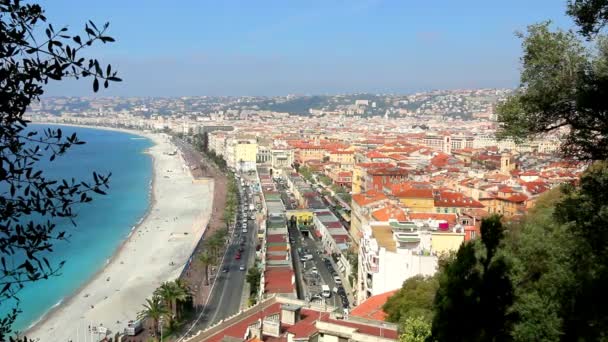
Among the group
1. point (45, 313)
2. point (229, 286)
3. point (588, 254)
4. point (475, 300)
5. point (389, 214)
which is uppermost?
point (588, 254)

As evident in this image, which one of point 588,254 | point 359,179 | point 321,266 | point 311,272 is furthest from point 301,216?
point 588,254

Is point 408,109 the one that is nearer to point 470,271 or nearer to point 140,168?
point 140,168

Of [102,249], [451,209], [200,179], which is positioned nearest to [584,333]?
[451,209]

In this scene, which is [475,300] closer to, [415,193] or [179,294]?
[179,294]

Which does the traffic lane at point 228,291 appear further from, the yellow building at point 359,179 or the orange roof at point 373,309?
the yellow building at point 359,179

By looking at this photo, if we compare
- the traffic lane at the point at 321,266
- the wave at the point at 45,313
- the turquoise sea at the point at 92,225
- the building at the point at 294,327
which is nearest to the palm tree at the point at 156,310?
the turquoise sea at the point at 92,225
